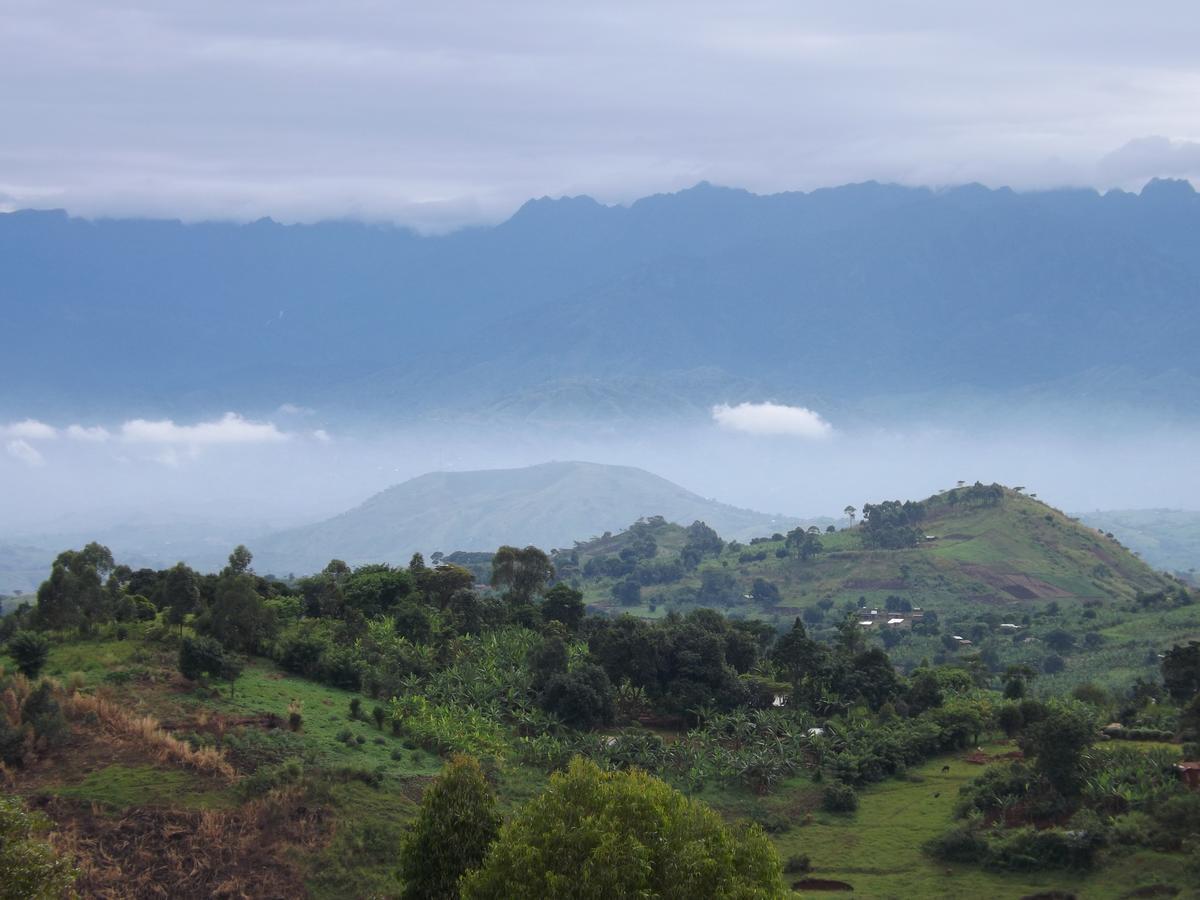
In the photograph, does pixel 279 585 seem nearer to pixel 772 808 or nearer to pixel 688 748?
pixel 688 748

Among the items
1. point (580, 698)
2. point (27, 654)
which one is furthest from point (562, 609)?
point (27, 654)

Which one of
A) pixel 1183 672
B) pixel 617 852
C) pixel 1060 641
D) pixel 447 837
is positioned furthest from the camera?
pixel 1060 641

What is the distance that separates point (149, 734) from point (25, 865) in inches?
604

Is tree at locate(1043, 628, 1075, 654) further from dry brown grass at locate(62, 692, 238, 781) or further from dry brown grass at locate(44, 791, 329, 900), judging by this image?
dry brown grass at locate(62, 692, 238, 781)

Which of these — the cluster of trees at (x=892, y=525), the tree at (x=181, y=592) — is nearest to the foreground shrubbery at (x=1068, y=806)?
the tree at (x=181, y=592)

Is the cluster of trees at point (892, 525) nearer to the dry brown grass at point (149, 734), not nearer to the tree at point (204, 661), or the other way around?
the tree at point (204, 661)

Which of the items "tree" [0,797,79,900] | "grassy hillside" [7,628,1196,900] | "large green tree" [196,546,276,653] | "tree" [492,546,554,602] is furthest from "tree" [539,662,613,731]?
"tree" [0,797,79,900]

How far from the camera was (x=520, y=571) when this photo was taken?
236 ft

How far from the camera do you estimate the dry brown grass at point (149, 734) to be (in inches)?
1531

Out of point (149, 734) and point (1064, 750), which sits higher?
point (149, 734)

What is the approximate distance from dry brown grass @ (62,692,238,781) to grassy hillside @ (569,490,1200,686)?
65.5 metres

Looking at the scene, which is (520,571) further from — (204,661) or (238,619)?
(204,661)

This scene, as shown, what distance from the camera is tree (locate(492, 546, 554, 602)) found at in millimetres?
71750

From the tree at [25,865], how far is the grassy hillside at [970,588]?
75.7m
